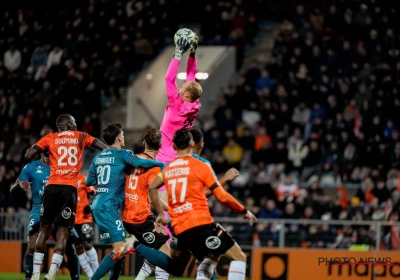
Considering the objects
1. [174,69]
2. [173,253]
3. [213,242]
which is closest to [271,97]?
[174,69]

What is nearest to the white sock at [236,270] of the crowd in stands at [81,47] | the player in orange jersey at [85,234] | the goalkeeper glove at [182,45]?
the goalkeeper glove at [182,45]

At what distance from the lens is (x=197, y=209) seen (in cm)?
988

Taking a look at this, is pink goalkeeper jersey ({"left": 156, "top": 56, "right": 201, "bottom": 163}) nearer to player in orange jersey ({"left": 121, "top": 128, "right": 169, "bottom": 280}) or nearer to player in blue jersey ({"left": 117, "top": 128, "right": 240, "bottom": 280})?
player in orange jersey ({"left": 121, "top": 128, "right": 169, "bottom": 280})

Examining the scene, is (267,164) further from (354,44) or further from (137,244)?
(137,244)

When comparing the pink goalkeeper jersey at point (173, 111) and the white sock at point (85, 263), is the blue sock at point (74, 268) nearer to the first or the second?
the white sock at point (85, 263)

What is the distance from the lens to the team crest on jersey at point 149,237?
11.4 m

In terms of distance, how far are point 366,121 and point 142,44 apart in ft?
24.8

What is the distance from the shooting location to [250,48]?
26969 mm

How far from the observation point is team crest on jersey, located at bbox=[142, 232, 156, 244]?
11.4 meters

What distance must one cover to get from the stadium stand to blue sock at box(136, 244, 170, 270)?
28.9 feet

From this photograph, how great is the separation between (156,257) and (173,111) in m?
2.39

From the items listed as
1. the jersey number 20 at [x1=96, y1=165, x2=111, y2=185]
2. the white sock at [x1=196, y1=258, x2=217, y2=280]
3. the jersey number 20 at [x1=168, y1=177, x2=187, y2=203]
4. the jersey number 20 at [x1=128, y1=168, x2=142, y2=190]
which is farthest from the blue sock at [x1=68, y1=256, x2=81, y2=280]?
the jersey number 20 at [x1=168, y1=177, x2=187, y2=203]

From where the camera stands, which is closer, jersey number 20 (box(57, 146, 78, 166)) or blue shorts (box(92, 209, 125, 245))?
blue shorts (box(92, 209, 125, 245))

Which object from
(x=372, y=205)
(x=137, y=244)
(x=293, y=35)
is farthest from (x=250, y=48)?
(x=137, y=244)
